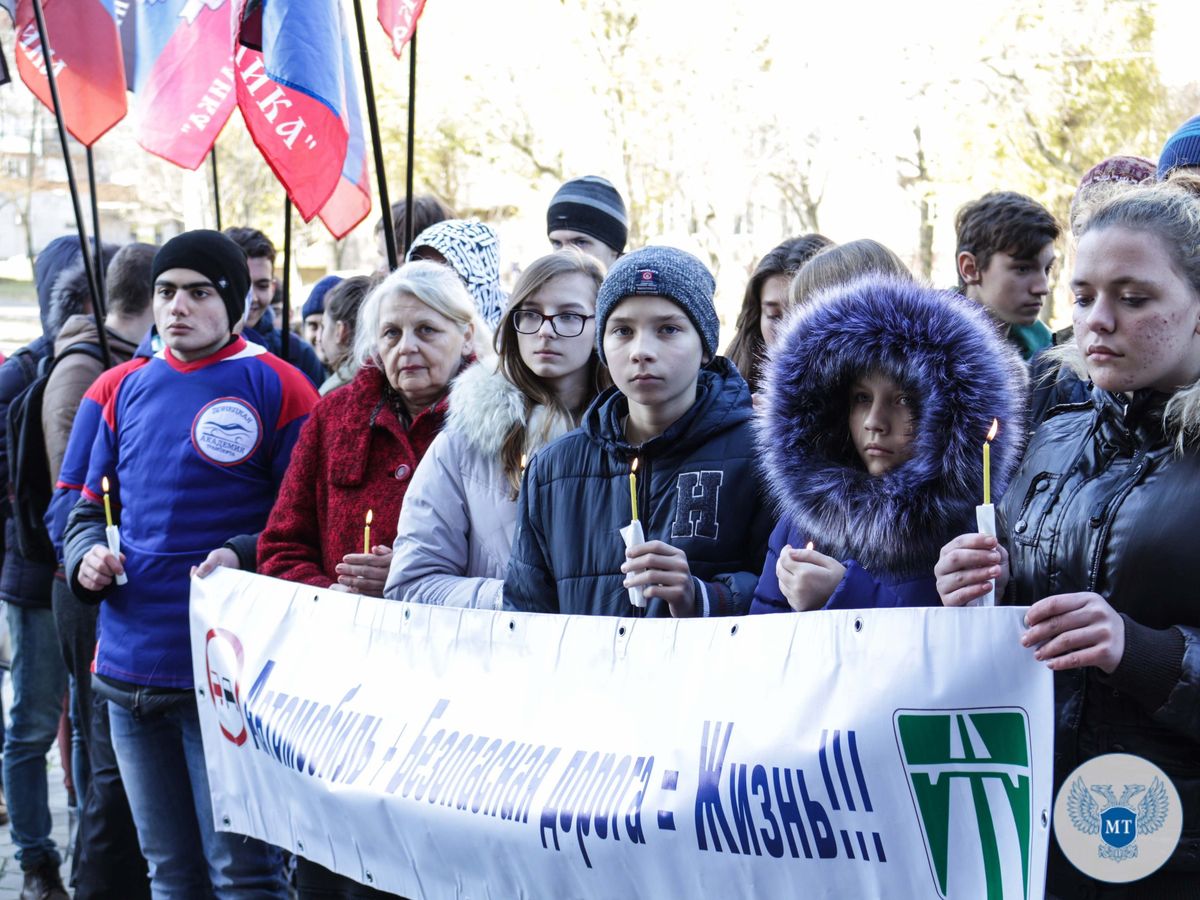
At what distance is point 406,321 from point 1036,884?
2487 millimetres

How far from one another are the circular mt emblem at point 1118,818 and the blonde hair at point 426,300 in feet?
7.14

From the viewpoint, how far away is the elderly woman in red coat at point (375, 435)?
13.4 feet

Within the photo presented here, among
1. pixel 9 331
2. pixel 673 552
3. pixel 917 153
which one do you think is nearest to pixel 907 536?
pixel 673 552

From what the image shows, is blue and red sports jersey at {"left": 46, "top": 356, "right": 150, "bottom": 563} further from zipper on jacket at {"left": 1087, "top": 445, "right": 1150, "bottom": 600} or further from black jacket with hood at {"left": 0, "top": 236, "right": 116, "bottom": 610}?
zipper on jacket at {"left": 1087, "top": 445, "right": 1150, "bottom": 600}

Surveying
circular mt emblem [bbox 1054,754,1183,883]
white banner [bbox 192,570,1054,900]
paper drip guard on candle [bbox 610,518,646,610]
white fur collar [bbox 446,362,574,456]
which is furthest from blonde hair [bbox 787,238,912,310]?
circular mt emblem [bbox 1054,754,1183,883]

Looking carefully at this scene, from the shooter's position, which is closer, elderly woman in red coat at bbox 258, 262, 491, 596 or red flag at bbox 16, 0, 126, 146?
elderly woman in red coat at bbox 258, 262, 491, 596

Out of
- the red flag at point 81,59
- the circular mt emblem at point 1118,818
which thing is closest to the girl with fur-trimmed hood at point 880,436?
the circular mt emblem at point 1118,818

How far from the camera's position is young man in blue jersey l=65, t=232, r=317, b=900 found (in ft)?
14.1

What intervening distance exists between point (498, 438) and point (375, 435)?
53cm

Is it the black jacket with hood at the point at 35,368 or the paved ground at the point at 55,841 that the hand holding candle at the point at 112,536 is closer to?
the black jacket with hood at the point at 35,368

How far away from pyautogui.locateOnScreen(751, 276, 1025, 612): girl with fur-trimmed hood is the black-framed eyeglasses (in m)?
0.95

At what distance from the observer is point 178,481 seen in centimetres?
436

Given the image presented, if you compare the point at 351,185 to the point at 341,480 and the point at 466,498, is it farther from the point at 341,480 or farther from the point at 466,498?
the point at 466,498

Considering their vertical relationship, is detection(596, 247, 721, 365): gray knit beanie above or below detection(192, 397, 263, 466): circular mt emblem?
above
